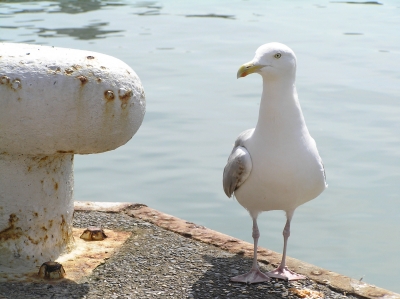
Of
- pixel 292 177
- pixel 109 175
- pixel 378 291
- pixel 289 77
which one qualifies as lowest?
pixel 109 175

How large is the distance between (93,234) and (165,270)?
648 millimetres

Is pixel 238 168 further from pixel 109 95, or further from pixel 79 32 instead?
pixel 79 32

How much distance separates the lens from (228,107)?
31.6 ft

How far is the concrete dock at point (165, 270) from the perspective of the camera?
3.85 meters

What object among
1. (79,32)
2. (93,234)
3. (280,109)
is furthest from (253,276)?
(79,32)

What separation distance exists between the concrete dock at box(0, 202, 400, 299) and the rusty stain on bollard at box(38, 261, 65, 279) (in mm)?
34

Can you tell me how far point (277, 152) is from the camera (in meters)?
3.97

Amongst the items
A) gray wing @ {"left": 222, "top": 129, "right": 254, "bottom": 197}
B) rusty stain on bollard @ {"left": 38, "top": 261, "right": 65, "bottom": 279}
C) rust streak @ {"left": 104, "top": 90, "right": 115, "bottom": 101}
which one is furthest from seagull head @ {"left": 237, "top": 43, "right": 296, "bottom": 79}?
rusty stain on bollard @ {"left": 38, "top": 261, "right": 65, "bottom": 279}

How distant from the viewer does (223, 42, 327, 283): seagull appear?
3.97 m

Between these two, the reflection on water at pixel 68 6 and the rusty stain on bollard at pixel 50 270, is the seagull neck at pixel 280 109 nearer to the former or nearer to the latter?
the rusty stain on bollard at pixel 50 270

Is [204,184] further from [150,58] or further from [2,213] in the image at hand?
[150,58]

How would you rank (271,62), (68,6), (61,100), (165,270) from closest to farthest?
(61,100)
(271,62)
(165,270)
(68,6)

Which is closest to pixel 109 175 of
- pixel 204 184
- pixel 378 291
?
pixel 204 184

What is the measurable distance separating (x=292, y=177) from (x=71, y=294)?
55.1 inches
